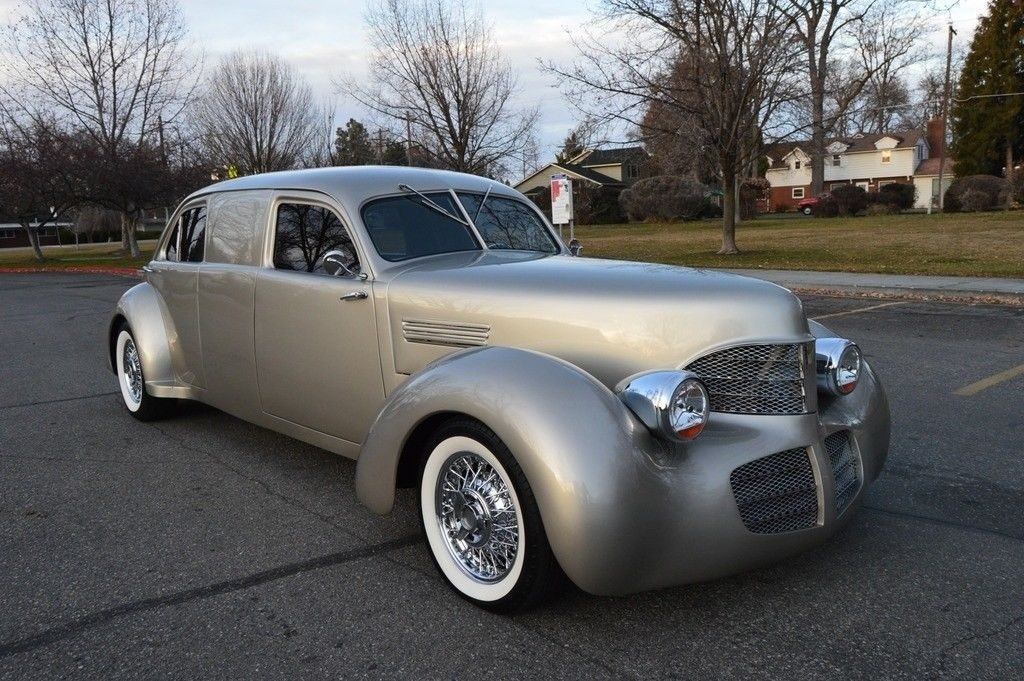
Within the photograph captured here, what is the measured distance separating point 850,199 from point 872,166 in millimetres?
28632

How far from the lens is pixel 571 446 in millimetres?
2799

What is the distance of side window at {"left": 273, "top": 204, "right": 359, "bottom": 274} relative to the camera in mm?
4336

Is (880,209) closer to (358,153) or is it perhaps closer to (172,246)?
(358,153)

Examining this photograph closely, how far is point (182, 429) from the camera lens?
5.90 metres

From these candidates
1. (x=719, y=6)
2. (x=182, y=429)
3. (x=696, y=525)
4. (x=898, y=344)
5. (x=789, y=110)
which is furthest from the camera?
(x=789, y=110)

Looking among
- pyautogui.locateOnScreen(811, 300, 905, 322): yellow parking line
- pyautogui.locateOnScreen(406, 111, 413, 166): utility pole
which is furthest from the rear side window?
pyautogui.locateOnScreen(406, 111, 413, 166): utility pole

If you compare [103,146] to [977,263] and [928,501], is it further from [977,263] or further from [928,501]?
[928,501]

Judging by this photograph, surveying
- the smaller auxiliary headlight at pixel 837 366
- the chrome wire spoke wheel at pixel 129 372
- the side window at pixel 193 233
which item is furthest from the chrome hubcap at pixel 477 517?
the chrome wire spoke wheel at pixel 129 372

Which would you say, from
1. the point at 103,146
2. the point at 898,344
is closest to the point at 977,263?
the point at 898,344

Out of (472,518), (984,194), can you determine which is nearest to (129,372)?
(472,518)

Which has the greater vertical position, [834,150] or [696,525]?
[834,150]

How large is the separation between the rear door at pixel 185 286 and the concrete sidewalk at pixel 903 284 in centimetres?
913

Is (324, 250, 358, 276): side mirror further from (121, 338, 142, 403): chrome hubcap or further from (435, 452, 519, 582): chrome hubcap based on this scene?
(121, 338, 142, 403): chrome hubcap

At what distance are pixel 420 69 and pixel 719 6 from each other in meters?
10.5
